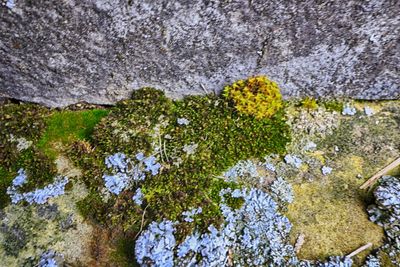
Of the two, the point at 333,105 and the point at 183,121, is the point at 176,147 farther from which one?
the point at 333,105

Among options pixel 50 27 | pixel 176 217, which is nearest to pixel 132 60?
pixel 50 27

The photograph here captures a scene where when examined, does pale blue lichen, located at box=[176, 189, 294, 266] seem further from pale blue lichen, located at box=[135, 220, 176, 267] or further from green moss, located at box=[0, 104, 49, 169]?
green moss, located at box=[0, 104, 49, 169]

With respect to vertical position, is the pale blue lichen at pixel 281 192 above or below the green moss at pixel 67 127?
below

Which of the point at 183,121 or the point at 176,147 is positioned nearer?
the point at 176,147

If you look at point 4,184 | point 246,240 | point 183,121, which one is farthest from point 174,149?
point 4,184

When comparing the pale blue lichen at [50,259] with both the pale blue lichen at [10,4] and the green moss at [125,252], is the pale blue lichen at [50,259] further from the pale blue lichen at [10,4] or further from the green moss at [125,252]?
the pale blue lichen at [10,4]

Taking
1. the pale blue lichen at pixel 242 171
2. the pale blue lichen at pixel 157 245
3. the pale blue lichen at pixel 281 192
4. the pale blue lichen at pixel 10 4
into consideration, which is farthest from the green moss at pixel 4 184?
the pale blue lichen at pixel 281 192

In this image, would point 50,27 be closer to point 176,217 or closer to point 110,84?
point 110,84
